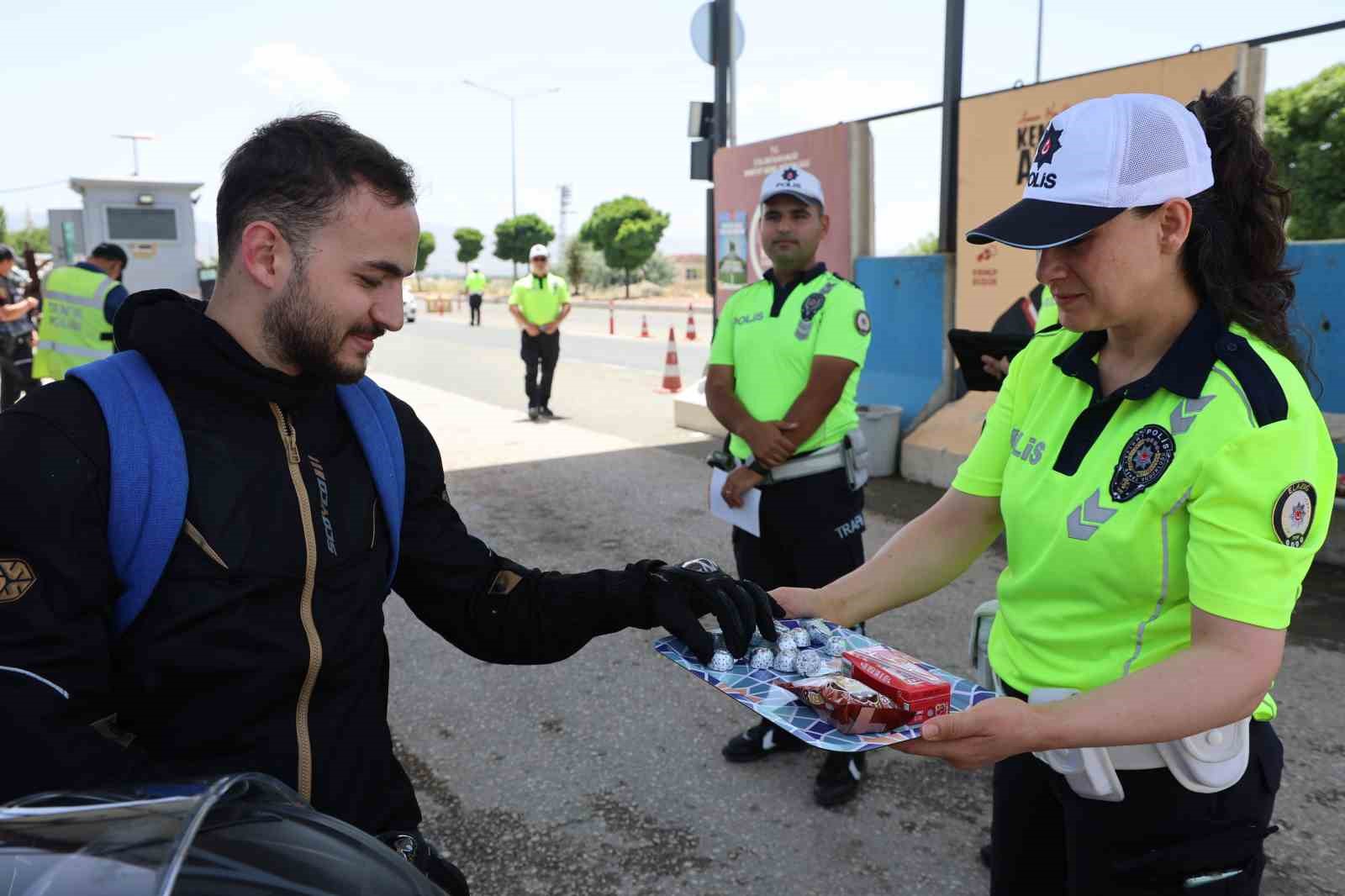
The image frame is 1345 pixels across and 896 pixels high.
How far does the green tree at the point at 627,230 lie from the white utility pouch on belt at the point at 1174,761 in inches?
2543

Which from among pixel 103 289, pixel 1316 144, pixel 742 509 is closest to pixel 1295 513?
pixel 742 509

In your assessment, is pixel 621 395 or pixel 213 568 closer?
A: pixel 213 568

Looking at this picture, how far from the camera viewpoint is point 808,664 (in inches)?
72.2

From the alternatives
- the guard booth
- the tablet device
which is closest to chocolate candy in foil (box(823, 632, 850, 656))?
the tablet device

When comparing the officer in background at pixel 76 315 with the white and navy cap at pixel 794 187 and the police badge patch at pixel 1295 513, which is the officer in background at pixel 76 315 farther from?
the police badge patch at pixel 1295 513

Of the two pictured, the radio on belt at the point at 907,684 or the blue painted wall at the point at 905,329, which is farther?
the blue painted wall at the point at 905,329

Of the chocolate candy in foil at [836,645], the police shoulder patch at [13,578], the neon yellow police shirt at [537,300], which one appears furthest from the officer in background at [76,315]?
the chocolate candy in foil at [836,645]

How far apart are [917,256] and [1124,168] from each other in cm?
745

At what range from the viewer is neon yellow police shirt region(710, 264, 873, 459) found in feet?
12.1

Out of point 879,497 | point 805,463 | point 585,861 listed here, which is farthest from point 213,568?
point 879,497

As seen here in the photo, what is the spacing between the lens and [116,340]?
166cm

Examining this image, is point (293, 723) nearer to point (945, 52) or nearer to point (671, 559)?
point (671, 559)

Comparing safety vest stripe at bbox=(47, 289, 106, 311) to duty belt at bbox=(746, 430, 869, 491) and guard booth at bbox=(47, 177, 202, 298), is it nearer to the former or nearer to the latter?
duty belt at bbox=(746, 430, 869, 491)

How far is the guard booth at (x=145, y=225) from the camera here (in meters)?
12.9
